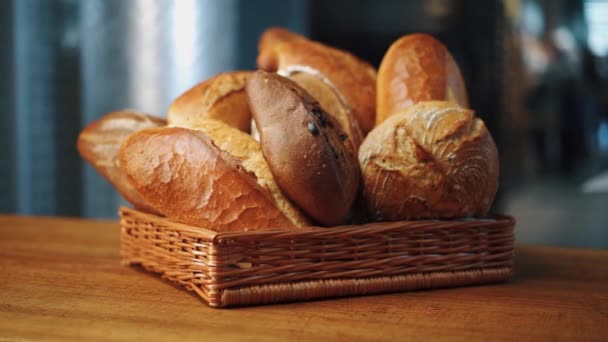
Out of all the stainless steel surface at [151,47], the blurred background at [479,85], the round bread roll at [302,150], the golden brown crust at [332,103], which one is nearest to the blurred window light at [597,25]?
the blurred background at [479,85]

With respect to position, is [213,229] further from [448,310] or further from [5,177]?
[5,177]

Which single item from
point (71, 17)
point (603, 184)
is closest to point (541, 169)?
point (603, 184)

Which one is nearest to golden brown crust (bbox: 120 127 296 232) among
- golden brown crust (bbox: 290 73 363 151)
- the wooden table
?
the wooden table

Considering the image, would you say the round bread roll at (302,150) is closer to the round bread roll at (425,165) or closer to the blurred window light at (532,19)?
the round bread roll at (425,165)

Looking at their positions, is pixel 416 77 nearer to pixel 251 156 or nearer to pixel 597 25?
pixel 251 156

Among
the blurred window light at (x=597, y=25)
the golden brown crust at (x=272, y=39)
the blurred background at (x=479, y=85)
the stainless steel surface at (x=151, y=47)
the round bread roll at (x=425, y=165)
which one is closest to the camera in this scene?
the round bread roll at (x=425, y=165)

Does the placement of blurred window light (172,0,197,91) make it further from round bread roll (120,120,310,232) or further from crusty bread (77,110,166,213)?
round bread roll (120,120,310,232)
